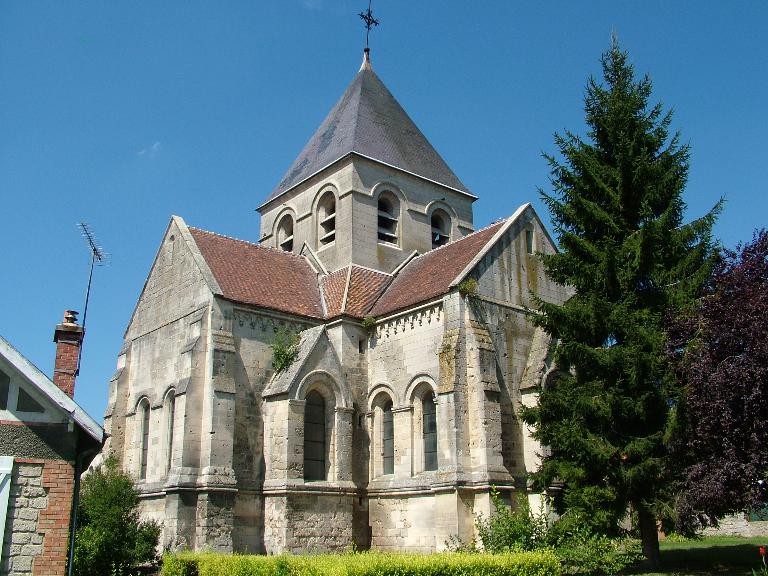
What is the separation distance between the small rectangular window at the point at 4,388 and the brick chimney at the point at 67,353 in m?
3.34

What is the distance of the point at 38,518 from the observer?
10516 millimetres

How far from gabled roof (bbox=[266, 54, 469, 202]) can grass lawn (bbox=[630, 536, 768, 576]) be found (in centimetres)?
1525

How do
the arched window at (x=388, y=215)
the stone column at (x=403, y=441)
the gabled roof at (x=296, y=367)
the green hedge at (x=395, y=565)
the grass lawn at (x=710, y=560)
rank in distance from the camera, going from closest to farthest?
the green hedge at (x=395, y=565)
the grass lawn at (x=710, y=560)
the gabled roof at (x=296, y=367)
the stone column at (x=403, y=441)
the arched window at (x=388, y=215)

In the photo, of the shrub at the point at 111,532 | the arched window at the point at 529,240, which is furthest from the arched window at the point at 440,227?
the shrub at the point at 111,532

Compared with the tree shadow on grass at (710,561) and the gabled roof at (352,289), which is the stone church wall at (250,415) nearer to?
the gabled roof at (352,289)

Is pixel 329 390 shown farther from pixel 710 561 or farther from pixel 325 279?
pixel 710 561

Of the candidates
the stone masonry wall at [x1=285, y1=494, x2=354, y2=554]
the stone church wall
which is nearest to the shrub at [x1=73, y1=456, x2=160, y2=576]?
the stone church wall

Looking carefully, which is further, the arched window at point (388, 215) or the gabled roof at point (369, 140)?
the gabled roof at point (369, 140)

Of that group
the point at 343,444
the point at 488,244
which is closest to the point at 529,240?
the point at 488,244

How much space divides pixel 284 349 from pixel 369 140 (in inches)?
403

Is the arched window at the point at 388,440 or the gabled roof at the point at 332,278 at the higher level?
the gabled roof at the point at 332,278

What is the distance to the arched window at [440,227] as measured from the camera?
28.7 m

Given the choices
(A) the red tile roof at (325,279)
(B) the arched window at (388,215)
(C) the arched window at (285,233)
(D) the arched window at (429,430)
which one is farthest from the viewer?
(C) the arched window at (285,233)

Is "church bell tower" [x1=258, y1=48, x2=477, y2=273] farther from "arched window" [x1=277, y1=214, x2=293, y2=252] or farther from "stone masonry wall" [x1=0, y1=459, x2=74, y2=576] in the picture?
"stone masonry wall" [x1=0, y1=459, x2=74, y2=576]
